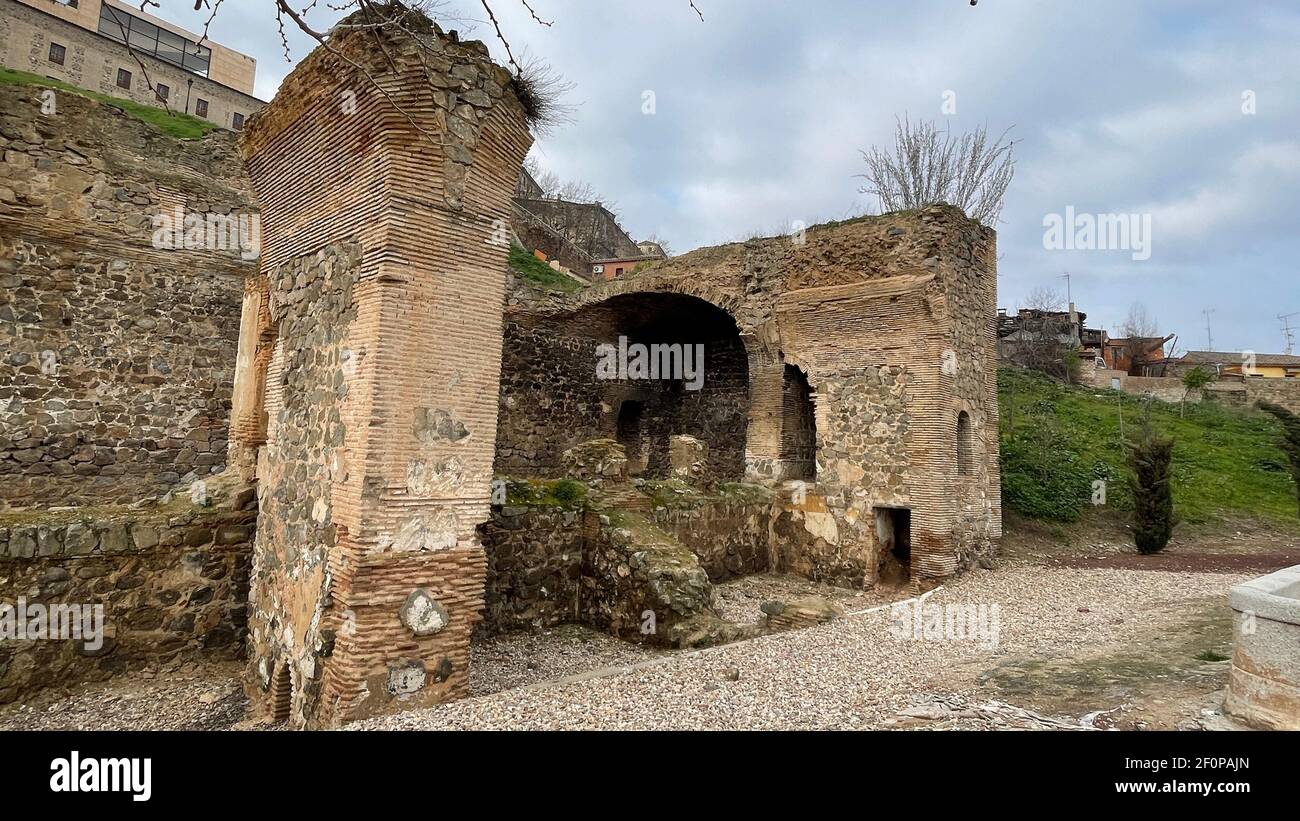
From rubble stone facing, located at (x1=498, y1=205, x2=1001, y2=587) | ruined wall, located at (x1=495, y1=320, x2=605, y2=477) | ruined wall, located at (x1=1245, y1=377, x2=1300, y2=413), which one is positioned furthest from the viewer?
ruined wall, located at (x1=1245, y1=377, x2=1300, y2=413)

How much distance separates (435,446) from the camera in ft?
15.9

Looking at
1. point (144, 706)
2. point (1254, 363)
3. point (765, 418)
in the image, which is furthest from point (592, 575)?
point (1254, 363)

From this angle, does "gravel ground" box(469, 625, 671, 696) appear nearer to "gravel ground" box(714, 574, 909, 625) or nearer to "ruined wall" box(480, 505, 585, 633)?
"ruined wall" box(480, 505, 585, 633)

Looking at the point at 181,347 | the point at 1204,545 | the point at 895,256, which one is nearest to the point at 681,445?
the point at 895,256

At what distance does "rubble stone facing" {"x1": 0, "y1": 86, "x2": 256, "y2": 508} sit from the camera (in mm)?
8969

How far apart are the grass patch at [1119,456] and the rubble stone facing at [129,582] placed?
14.7m

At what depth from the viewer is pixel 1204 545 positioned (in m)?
13.5

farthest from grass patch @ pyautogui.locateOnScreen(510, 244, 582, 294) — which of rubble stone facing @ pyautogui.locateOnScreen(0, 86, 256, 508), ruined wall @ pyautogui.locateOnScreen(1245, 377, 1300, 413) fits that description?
ruined wall @ pyautogui.locateOnScreen(1245, 377, 1300, 413)

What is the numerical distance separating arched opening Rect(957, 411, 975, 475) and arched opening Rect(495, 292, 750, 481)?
14.1 feet

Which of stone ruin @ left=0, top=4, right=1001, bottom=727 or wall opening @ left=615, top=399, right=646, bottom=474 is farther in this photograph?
wall opening @ left=615, top=399, right=646, bottom=474

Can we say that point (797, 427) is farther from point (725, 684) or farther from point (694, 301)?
point (725, 684)

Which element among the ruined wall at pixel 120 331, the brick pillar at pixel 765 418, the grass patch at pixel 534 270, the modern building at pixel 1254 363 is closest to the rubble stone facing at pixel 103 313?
the ruined wall at pixel 120 331

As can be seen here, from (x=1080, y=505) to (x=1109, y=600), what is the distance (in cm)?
744

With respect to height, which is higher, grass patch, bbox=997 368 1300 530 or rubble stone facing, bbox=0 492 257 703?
grass patch, bbox=997 368 1300 530
